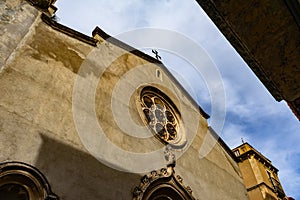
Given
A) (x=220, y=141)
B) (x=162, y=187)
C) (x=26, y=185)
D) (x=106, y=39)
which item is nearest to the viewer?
(x=26, y=185)

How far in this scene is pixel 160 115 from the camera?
891cm

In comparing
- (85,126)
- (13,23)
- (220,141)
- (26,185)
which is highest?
(13,23)

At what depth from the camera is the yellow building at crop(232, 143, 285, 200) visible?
43.4 feet

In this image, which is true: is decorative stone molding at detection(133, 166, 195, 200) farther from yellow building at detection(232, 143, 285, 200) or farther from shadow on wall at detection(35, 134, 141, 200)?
yellow building at detection(232, 143, 285, 200)

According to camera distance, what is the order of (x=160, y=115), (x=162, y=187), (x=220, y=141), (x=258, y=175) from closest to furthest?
(x=162, y=187), (x=160, y=115), (x=220, y=141), (x=258, y=175)

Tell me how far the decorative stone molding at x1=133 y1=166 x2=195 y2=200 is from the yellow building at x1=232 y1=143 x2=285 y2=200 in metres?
7.64

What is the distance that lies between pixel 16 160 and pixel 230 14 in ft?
12.8

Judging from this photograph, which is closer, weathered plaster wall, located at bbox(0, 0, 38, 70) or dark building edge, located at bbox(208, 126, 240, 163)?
weathered plaster wall, located at bbox(0, 0, 38, 70)

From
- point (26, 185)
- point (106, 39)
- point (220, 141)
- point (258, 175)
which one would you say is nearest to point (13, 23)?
point (106, 39)

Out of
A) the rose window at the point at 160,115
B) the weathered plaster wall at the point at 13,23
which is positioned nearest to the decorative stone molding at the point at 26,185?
Answer: the weathered plaster wall at the point at 13,23

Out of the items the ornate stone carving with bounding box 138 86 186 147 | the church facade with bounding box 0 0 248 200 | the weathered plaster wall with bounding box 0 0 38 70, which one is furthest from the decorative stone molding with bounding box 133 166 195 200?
the weathered plaster wall with bounding box 0 0 38 70

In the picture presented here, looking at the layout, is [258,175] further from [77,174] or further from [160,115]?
[77,174]

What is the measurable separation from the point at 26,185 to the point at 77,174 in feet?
2.92

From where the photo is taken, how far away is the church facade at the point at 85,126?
4336 mm
